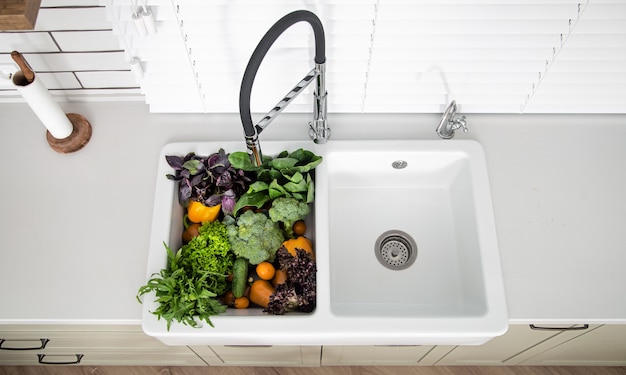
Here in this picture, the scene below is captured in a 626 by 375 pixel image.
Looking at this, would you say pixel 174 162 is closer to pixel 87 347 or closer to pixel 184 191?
pixel 184 191

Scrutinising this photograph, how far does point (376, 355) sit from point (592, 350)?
26.5 inches

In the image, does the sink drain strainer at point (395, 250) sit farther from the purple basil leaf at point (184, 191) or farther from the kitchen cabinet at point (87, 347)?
the kitchen cabinet at point (87, 347)

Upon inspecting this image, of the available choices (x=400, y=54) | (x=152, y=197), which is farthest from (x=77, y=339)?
(x=400, y=54)

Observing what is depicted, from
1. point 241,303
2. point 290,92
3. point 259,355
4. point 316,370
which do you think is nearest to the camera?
point 290,92

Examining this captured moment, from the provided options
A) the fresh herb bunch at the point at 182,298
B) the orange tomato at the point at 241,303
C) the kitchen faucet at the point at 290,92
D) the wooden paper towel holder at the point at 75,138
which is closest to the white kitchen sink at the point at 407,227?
the kitchen faucet at the point at 290,92

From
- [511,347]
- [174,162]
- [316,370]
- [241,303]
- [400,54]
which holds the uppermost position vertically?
[400,54]

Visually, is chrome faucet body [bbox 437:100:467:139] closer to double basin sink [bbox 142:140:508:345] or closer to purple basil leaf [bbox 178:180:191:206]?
double basin sink [bbox 142:140:508:345]

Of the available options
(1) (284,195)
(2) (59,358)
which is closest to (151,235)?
(1) (284,195)

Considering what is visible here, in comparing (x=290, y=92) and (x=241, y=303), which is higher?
(x=290, y=92)

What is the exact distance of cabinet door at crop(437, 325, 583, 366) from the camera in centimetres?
128

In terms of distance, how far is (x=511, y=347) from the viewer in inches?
57.6

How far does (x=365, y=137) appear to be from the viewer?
4.42ft

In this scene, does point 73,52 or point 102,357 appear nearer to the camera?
point 73,52

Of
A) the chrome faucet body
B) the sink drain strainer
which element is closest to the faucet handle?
the chrome faucet body
